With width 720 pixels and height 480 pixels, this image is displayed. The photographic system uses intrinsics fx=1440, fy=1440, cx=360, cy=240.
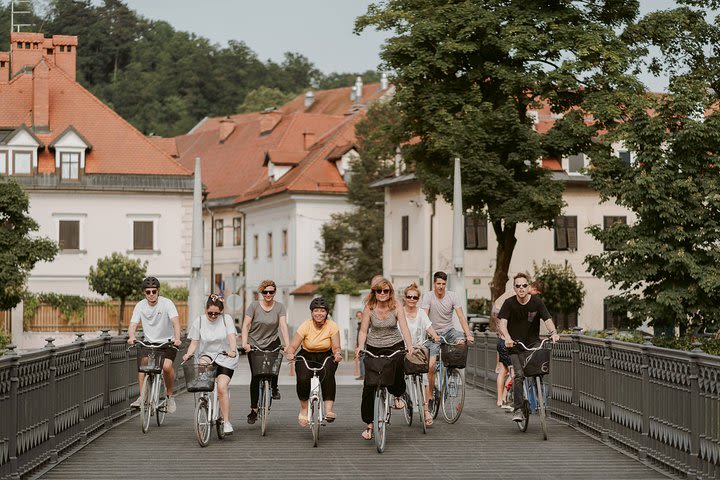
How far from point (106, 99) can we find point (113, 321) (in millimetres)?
67457

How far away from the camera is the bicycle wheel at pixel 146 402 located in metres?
17.4

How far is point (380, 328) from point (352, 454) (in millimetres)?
1569

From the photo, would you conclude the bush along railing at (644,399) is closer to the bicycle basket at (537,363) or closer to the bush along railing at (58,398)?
the bicycle basket at (537,363)

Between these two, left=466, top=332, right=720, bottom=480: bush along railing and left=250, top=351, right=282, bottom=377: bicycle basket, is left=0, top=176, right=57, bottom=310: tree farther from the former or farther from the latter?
left=250, top=351, right=282, bottom=377: bicycle basket

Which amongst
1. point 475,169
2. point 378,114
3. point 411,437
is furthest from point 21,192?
point 411,437

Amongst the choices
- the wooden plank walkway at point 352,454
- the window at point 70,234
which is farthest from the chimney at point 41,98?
the wooden plank walkway at point 352,454

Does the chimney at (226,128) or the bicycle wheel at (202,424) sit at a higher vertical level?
the chimney at (226,128)

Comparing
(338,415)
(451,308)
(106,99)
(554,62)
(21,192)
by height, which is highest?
(106,99)

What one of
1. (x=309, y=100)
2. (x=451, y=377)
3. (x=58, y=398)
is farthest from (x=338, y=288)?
(x=309, y=100)

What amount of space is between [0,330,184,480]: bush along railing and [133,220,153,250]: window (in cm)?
4753

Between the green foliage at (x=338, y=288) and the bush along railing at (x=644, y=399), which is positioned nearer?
the bush along railing at (x=644, y=399)

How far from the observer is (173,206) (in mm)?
68125

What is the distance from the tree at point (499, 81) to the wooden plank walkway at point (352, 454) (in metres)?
27.6

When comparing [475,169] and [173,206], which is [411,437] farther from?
[173,206]
